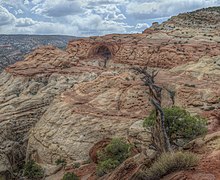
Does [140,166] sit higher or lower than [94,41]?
lower

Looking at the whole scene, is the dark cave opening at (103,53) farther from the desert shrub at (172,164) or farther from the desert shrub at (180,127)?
the desert shrub at (172,164)

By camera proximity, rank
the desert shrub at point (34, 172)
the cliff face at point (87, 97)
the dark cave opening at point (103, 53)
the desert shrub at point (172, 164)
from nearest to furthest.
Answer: the desert shrub at point (172, 164), the desert shrub at point (34, 172), the cliff face at point (87, 97), the dark cave opening at point (103, 53)

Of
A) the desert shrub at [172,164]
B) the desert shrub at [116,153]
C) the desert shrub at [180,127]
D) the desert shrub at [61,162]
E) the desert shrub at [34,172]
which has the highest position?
the desert shrub at [172,164]

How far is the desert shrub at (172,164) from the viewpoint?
440 inches

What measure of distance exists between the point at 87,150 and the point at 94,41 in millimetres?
37826

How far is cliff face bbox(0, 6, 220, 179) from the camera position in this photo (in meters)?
28.7

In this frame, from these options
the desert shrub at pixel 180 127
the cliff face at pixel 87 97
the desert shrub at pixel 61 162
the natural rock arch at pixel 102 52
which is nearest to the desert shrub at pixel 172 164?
the desert shrub at pixel 180 127

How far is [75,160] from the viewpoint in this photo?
27391mm

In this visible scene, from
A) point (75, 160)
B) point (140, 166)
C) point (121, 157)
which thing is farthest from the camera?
point (75, 160)

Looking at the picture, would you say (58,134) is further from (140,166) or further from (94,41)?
(94,41)

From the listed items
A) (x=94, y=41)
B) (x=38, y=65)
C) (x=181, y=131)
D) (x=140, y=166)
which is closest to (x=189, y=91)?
(x=181, y=131)

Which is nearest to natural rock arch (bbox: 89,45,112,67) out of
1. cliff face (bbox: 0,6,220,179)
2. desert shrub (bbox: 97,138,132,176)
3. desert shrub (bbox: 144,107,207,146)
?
cliff face (bbox: 0,6,220,179)

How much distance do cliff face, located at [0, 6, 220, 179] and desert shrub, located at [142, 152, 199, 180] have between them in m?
12.0

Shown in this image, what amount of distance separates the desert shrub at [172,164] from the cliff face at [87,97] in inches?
471
